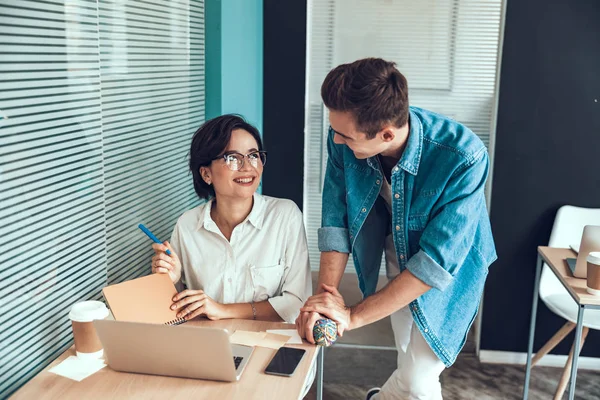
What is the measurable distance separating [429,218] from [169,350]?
35.3 inches

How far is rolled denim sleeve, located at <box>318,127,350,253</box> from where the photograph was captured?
6.91 ft

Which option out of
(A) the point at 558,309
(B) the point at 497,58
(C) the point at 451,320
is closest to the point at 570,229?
(A) the point at 558,309

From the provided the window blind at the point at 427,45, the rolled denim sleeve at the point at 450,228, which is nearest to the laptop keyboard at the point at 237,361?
the rolled denim sleeve at the point at 450,228

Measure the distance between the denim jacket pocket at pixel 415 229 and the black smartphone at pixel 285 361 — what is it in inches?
22.2

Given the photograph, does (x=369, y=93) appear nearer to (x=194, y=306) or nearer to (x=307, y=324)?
(x=307, y=324)

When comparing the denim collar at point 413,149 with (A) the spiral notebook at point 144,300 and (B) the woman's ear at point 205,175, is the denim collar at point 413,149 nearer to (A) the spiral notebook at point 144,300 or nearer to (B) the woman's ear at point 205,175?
(B) the woman's ear at point 205,175

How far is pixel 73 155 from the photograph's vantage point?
1.77 metres

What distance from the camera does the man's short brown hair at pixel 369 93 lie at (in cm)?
168

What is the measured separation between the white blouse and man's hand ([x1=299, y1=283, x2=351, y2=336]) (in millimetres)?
195

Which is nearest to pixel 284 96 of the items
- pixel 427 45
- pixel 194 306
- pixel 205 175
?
pixel 427 45

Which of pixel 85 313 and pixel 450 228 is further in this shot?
pixel 450 228

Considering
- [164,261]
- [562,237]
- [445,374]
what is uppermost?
[164,261]

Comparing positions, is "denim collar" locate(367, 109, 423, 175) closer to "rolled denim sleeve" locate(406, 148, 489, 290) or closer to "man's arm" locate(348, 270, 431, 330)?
"rolled denim sleeve" locate(406, 148, 489, 290)

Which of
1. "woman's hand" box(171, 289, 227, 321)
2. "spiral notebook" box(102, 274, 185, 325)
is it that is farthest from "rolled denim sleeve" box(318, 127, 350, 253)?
"spiral notebook" box(102, 274, 185, 325)
